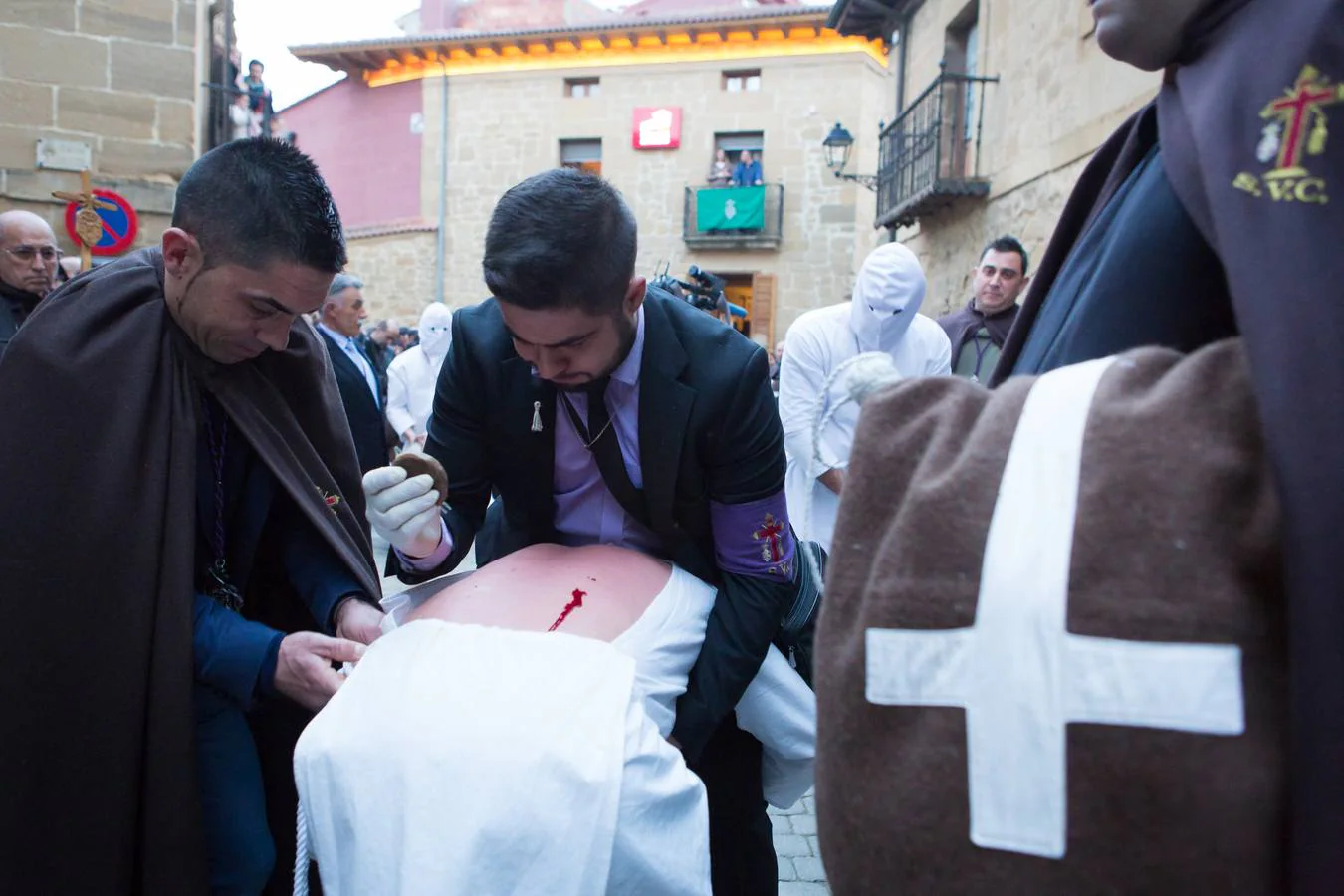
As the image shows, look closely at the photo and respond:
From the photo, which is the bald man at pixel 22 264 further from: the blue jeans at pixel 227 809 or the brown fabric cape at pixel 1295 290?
the brown fabric cape at pixel 1295 290

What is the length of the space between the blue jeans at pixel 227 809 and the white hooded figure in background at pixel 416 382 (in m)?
4.82

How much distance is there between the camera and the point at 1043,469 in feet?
2.35

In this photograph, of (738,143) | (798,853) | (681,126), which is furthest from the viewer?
(738,143)

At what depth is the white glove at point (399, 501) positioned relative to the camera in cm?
154

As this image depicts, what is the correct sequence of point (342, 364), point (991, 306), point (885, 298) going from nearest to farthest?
point (885, 298) → point (991, 306) → point (342, 364)

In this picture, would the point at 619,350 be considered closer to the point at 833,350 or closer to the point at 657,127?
the point at 833,350

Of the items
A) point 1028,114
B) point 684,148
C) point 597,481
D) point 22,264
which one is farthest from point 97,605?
point 684,148

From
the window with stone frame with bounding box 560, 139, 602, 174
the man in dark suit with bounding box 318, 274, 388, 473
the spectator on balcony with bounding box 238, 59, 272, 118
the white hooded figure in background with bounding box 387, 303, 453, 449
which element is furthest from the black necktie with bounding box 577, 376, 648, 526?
the window with stone frame with bounding box 560, 139, 602, 174

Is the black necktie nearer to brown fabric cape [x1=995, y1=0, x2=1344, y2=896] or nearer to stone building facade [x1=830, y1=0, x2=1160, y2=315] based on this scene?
brown fabric cape [x1=995, y1=0, x2=1344, y2=896]

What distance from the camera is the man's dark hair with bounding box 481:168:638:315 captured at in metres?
1.53

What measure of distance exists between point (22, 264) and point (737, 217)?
16089 mm

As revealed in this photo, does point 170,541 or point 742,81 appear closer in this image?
point 170,541

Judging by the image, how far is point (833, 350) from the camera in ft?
12.6

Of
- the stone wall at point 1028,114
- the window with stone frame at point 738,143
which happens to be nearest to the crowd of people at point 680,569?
the stone wall at point 1028,114
